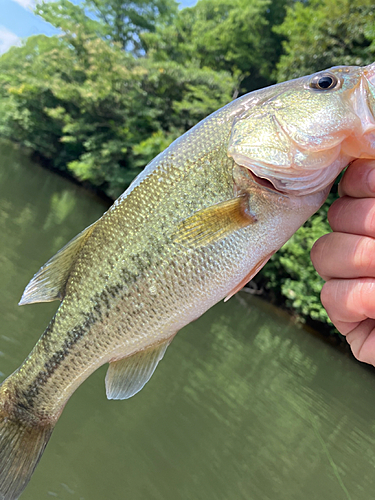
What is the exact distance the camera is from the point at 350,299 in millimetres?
1271

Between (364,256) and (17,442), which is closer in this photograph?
(364,256)

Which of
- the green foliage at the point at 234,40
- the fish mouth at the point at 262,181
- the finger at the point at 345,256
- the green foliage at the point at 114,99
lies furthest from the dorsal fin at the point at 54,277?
the green foliage at the point at 234,40

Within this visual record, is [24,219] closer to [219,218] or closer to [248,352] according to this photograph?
[248,352]

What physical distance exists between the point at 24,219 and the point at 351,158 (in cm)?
921

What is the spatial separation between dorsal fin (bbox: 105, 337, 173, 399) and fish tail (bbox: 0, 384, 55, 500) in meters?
0.37

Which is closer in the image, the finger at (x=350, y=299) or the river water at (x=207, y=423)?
the finger at (x=350, y=299)

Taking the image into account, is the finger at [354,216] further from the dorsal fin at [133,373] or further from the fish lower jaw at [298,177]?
the dorsal fin at [133,373]

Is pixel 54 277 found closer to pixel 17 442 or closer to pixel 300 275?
pixel 17 442

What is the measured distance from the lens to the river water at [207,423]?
3488 mm

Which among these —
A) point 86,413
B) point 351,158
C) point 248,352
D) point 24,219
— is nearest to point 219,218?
point 351,158

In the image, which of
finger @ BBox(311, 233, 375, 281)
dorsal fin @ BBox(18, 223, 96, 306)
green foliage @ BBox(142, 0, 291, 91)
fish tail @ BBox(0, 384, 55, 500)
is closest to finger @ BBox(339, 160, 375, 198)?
finger @ BBox(311, 233, 375, 281)

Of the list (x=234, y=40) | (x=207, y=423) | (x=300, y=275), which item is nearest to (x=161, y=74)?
(x=234, y=40)

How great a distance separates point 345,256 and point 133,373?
0.97m

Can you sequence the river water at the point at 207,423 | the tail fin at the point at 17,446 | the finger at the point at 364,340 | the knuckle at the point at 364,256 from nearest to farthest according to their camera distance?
1. the knuckle at the point at 364,256
2. the finger at the point at 364,340
3. the tail fin at the point at 17,446
4. the river water at the point at 207,423
